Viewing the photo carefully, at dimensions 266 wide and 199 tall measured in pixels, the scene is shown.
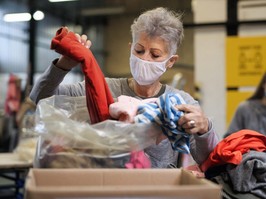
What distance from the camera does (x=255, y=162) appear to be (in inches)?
50.1

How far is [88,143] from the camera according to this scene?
3.34 feet

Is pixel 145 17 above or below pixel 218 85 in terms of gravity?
above

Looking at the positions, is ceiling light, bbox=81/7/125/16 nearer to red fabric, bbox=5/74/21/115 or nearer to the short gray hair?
red fabric, bbox=5/74/21/115

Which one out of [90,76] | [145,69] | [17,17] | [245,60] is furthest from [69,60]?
[17,17]

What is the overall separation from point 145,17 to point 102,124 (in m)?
0.54

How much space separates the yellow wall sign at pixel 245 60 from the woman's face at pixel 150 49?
377 centimetres

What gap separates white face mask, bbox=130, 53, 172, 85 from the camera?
1.45 m

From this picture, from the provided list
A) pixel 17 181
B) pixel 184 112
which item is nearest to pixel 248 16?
pixel 17 181

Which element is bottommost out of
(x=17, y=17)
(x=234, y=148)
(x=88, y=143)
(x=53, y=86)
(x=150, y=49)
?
(x=234, y=148)

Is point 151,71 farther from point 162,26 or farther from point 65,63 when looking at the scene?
point 65,63

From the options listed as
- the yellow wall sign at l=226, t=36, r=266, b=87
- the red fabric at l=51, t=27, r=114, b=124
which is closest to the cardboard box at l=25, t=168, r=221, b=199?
the red fabric at l=51, t=27, r=114, b=124

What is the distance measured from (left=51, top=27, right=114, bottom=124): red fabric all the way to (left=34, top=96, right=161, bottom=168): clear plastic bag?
11 centimetres

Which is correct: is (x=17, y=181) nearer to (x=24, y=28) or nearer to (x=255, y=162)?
(x=255, y=162)

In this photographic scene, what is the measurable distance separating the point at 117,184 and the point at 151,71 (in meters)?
0.61
